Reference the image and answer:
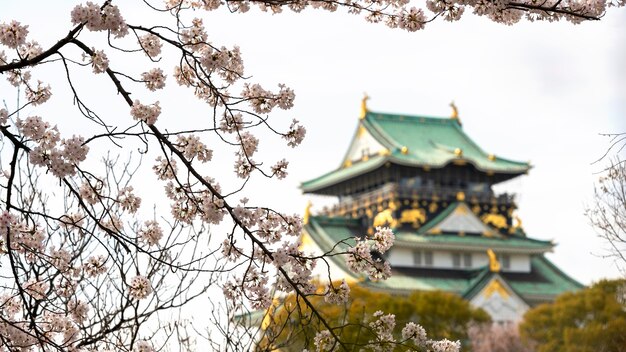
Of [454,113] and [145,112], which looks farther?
[454,113]

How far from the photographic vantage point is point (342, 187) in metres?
55.2

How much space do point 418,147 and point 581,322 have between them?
18694 mm

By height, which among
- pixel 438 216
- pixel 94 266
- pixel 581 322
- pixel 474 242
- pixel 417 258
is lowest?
pixel 94 266

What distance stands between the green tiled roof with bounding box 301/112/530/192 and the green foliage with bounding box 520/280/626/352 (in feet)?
48.7

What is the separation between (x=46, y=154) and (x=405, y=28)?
2.33 metres

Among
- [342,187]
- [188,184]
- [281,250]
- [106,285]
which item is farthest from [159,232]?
[342,187]

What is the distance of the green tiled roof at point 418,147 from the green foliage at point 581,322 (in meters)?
14.8

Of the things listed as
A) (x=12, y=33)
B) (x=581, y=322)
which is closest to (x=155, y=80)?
(x=12, y=33)

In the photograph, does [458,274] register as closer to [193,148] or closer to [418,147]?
[418,147]

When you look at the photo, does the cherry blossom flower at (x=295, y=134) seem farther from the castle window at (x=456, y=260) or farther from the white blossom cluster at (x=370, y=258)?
the castle window at (x=456, y=260)

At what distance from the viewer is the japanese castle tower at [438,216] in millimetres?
48500

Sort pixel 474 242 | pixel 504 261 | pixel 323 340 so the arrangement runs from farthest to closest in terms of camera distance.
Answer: pixel 504 261
pixel 474 242
pixel 323 340

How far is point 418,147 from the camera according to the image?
52.9 m

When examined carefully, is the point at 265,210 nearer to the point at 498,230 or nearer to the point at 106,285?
the point at 106,285
